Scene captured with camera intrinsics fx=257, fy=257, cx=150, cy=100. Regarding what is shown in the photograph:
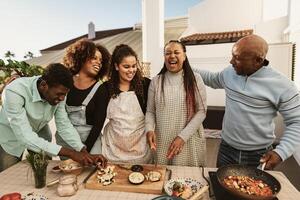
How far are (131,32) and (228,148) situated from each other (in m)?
8.87

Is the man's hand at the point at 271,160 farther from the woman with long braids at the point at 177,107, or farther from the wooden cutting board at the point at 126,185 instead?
the wooden cutting board at the point at 126,185

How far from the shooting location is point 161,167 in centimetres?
157

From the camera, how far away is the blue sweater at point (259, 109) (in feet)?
5.22

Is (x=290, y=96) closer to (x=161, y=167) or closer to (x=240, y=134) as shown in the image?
(x=240, y=134)

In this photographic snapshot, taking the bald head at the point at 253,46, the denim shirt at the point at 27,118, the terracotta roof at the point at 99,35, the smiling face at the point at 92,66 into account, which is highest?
the terracotta roof at the point at 99,35

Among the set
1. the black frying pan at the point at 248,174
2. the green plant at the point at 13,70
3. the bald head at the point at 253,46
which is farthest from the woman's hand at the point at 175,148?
the green plant at the point at 13,70

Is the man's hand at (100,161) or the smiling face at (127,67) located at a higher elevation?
the smiling face at (127,67)

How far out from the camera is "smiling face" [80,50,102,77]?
1994mm

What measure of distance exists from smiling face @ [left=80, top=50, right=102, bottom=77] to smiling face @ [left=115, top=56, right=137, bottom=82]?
25 centimetres

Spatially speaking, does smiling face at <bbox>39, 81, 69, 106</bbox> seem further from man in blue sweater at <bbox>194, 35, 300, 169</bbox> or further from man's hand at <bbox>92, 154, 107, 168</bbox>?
man in blue sweater at <bbox>194, 35, 300, 169</bbox>

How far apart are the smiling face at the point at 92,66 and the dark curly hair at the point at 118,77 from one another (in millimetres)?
126

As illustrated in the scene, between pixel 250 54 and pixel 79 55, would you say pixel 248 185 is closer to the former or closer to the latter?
pixel 250 54

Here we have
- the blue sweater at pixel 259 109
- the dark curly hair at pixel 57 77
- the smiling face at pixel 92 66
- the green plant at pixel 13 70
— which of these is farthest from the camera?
the green plant at pixel 13 70

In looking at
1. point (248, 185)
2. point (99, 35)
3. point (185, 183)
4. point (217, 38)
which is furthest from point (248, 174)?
point (99, 35)
